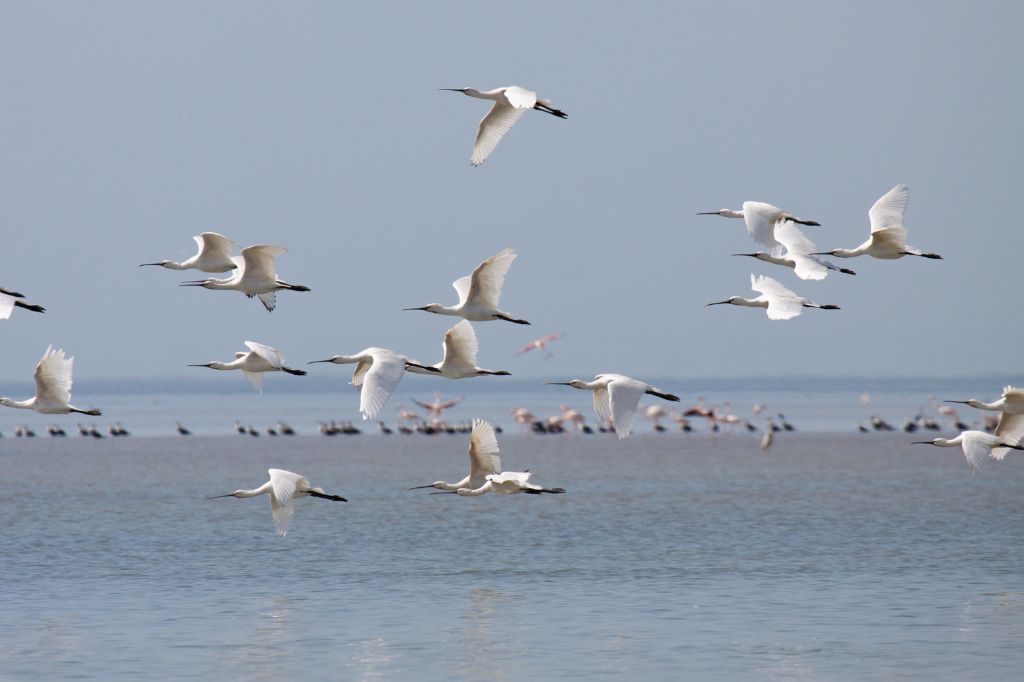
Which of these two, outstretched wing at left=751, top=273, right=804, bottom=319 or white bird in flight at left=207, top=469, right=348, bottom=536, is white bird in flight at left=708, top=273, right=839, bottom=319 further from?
white bird in flight at left=207, top=469, right=348, bottom=536

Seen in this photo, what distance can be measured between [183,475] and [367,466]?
588 centimetres

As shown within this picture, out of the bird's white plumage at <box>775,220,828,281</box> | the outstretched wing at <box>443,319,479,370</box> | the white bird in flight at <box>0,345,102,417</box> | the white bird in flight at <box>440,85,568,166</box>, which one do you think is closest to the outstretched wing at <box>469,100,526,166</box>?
the white bird in flight at <box>440,85,568,166</box>

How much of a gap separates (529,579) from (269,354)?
7.41 metres

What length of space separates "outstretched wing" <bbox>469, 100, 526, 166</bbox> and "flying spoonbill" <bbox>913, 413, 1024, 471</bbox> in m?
6.29

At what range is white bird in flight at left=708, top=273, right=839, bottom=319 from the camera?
18484mm

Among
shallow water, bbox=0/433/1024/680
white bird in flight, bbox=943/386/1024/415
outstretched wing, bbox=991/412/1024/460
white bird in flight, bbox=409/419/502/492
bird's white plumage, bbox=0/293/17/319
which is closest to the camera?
bird's white plumage, bbox=0/293/17/319

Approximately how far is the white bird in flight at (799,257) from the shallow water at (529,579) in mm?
4347

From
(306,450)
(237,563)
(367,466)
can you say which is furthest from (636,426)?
(237,563)

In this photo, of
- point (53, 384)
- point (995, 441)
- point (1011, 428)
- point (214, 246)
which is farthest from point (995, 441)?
point (53, 384)

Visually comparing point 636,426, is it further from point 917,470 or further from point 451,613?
point 451,613

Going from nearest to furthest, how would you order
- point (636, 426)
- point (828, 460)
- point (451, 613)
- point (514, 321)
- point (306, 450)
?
1. point (514, 321)
2. point (451, 613)
3. point (828, 460)
4. point (306, 450)
5. point (636, 426)

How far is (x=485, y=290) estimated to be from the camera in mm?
19531

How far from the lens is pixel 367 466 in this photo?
53.3 meters

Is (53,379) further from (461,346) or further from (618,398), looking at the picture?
(618,398)
